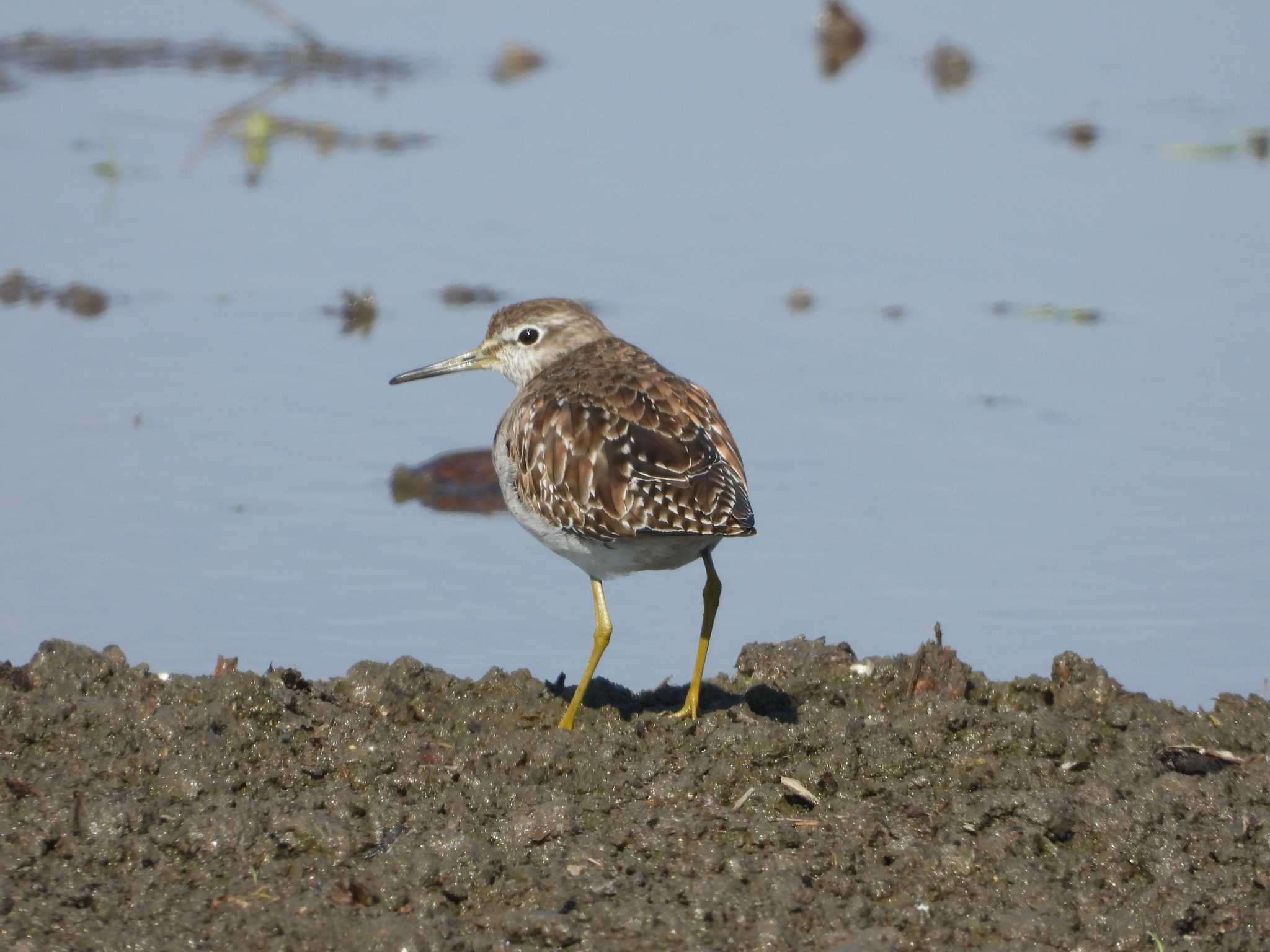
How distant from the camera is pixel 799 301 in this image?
11438 millimetres

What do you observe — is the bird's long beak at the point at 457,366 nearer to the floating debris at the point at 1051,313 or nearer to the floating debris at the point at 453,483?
the floating debris at the point at 453,483

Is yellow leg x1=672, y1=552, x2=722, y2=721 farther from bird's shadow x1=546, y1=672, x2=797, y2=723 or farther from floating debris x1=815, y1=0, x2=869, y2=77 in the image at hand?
floating debris x1=815, y1=0, x2=869, y2=77

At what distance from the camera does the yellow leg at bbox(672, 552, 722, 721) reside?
6.90 meters

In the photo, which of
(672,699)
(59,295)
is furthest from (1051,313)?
(59,295)

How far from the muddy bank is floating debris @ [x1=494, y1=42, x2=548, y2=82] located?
9738 mm

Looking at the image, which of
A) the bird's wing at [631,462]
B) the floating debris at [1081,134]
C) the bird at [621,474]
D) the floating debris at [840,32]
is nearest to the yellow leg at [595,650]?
the bird at [621,474]

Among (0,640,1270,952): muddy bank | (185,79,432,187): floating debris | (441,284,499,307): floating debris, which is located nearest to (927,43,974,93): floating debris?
(185,79,432,187): floating debris

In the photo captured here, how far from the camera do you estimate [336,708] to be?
21.6 ft

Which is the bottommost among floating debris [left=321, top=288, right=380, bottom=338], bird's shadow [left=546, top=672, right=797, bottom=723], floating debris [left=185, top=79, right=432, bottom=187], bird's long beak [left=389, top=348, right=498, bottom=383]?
bird's shadow [left=546, top=672, right=797, bottom=723]

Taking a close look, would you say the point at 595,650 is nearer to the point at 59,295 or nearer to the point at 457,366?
the point at 457,366

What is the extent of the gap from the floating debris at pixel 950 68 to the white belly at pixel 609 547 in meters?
9.15

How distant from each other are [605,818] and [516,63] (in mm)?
11148

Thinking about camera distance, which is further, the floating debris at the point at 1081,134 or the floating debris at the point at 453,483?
the floating debris at the point at 1081,134

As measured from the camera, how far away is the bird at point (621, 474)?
6738 mm
